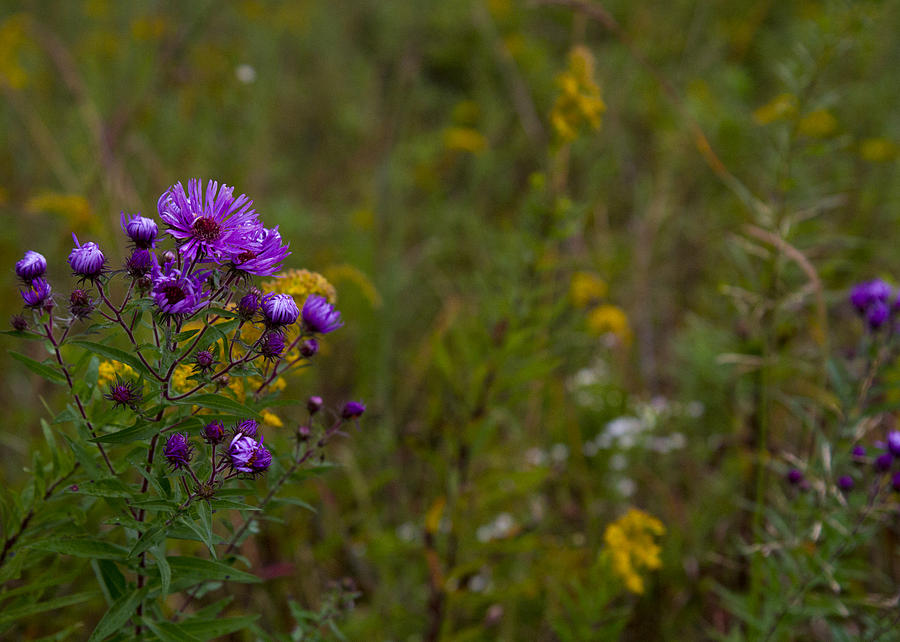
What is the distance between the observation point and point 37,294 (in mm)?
848

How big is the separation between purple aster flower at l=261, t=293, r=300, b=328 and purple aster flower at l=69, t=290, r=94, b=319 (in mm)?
221

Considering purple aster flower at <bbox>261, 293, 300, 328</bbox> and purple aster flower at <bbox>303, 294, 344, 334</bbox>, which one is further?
purple aster flower at <bbox>303, 294, 344, 334</bbox>

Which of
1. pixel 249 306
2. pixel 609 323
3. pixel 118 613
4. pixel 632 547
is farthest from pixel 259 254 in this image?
pixel 609 323

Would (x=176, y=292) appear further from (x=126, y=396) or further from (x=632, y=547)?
(x=632, y=547)

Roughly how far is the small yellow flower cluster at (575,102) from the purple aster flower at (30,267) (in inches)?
49.1

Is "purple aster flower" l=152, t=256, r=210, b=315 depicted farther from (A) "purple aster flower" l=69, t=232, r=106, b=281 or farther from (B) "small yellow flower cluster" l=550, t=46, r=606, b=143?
(B) "small yellow flower cluster" l=550, t=46, r=606, b=143

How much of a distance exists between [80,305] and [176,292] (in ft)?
0.48

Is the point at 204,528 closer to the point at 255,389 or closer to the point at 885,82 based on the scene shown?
the point at 255,389

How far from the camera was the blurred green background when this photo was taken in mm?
1821

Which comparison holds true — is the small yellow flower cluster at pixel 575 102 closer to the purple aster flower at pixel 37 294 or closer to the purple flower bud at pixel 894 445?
the purple flower bud at pixel 894 445

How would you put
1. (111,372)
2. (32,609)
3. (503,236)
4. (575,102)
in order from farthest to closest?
(503,236) < (575,102) < (111,372) < (32,609)

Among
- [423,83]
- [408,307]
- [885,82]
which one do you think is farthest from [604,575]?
[423,83]

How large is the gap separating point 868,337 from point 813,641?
0.89 m

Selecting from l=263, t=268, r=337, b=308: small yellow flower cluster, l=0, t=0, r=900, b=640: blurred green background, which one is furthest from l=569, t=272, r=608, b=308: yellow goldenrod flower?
l=263, t=268, r=337, b=308: small yellow flower cluster
